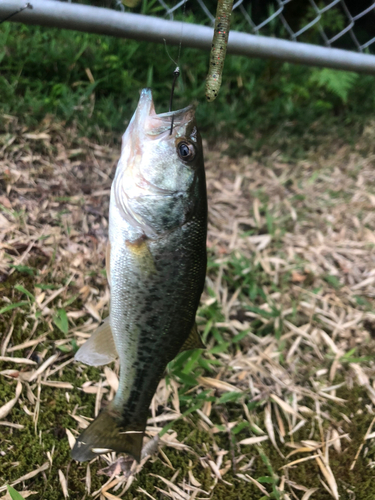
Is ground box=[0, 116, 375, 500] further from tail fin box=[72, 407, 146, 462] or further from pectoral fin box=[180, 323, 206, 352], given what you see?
pectoral fin box=[180, 323, 206, 352]

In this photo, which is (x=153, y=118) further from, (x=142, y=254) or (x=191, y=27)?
(x=191, y=27)

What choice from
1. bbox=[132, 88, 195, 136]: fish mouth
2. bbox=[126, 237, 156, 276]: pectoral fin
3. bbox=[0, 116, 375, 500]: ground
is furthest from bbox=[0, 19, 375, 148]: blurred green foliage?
bbox=[126, 237, 156, 276]: pectoral fin

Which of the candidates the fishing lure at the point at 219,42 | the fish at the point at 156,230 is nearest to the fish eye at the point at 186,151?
the fish at the point at 156,230

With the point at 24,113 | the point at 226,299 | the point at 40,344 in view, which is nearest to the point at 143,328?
the point at 40,344

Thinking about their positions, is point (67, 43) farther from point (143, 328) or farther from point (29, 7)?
point (143, 328)

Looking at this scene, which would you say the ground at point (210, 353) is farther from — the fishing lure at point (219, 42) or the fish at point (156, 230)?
the fishing lure at point (219, 42)

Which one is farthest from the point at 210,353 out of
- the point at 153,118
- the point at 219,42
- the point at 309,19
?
the point at 309,19

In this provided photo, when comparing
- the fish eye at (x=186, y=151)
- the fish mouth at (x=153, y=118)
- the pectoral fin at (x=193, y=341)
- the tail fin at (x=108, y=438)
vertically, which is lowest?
the tail fin at (x=108, y=438)
